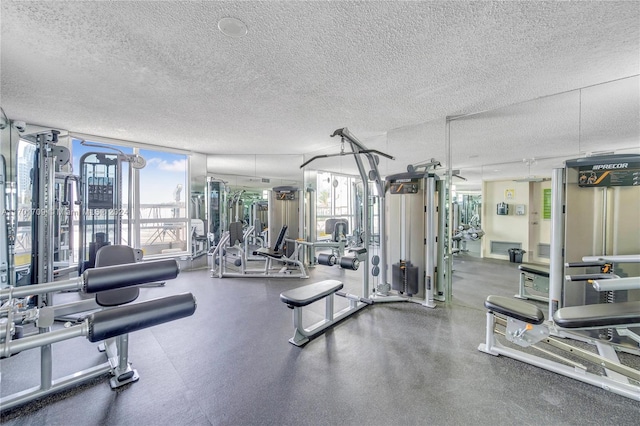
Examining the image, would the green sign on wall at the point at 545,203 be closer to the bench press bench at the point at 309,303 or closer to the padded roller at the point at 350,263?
the padded roller at the point at 350,263

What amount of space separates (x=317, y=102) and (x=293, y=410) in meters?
2.81

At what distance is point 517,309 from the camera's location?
80.7 inches

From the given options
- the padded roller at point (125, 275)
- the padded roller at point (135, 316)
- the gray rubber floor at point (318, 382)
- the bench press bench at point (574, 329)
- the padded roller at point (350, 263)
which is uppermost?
the padded roller at point (125, 275)

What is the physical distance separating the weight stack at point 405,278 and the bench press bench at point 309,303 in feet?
2.71

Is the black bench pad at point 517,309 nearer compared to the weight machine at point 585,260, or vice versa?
the black bench pad at point 517,309

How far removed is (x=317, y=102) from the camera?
9.71ft

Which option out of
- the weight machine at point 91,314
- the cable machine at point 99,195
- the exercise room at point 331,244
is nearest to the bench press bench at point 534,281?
the exercise room at point 331,244

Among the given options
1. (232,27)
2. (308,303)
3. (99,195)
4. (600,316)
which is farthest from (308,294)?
(99,195)

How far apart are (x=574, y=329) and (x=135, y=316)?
2675mm

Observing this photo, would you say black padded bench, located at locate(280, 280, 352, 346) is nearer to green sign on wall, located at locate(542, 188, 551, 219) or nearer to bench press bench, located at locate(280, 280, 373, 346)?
bench press bench, located at locate(280, 280, 373, 346)

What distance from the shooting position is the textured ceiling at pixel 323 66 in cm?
164

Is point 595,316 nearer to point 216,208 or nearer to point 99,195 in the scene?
point 99,195

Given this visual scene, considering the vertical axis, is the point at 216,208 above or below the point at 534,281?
above

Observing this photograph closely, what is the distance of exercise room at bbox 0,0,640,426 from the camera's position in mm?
1609
